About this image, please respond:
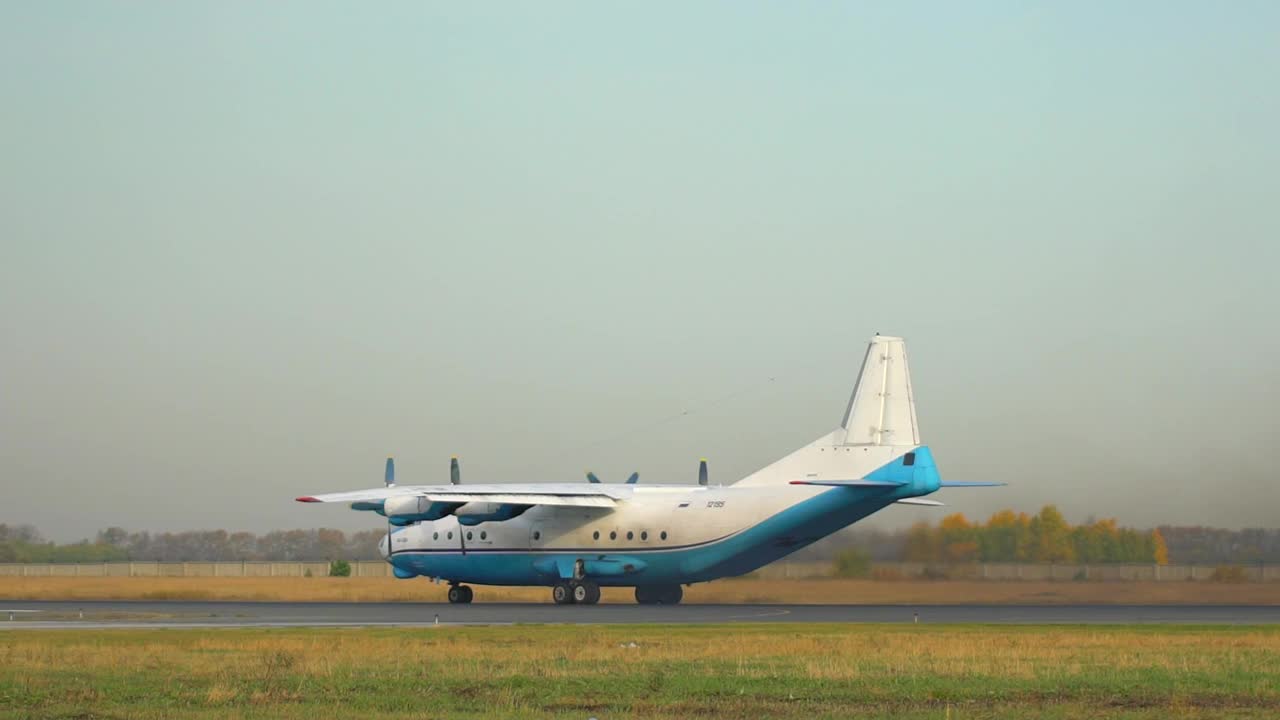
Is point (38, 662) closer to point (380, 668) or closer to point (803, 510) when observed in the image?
point (380, 668)

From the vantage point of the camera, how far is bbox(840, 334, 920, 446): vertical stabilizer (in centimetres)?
4941

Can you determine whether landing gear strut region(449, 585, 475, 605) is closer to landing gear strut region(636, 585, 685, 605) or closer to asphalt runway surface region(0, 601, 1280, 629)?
asphalt runway surface region(0, 601, 1280, 629)

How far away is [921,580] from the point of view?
2165 inches

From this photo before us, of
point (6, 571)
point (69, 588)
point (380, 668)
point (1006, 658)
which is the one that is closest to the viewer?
point (380, 668)

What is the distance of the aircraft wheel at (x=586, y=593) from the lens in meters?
56.0

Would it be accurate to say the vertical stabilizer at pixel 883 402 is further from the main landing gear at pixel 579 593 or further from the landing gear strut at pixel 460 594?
the landing gear strut at pixel 460 594

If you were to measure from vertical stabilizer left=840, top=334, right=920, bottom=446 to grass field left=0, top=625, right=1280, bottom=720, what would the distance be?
1397 cm

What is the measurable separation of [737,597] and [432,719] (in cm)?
3936

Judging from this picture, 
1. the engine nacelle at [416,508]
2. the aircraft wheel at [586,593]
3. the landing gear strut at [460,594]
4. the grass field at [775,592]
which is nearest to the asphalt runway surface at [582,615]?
the aircraft wheel at [586,593]

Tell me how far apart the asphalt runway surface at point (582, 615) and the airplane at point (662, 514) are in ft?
6.67

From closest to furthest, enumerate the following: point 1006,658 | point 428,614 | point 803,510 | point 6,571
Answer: point 1006,658 < point 428,614 < point 803,510 < point 6,571

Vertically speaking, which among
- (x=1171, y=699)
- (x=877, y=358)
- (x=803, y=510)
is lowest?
(x=1171, y=699)

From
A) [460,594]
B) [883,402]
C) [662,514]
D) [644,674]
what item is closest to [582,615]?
[662,514]

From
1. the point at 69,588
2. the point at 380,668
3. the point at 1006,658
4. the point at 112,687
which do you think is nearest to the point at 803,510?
the point at 1006,658
